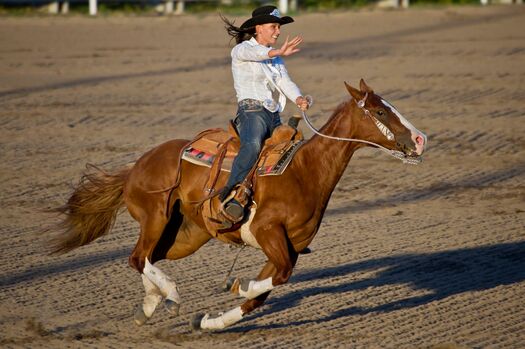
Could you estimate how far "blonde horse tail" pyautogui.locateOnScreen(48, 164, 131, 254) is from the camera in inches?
327

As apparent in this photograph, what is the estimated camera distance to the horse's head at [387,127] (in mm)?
7121

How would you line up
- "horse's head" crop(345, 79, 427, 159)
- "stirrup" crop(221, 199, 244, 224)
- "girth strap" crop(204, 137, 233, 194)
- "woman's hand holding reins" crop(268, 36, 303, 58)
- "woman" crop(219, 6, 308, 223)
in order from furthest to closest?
"girth strap" crop(204, 137, 233, 194) < "woman" crop(219, 6, 308, 223) < "stirrup" crop(221, 199, 244, 224) < "horse's head" crop(345, 79, 427, 159) < "woman's hand holding reins" crop(268, 36, 303, 58)

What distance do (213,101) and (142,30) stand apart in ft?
20.9

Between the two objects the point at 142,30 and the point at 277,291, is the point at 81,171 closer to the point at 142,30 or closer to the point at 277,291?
the point at 277,291

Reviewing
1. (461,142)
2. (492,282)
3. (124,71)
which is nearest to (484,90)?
(461,142)

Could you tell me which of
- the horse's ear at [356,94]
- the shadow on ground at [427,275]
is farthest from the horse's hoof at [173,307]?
the horse's ear at [356,94]

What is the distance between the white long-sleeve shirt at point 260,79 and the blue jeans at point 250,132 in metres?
0.06

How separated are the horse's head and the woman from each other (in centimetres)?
A: 44

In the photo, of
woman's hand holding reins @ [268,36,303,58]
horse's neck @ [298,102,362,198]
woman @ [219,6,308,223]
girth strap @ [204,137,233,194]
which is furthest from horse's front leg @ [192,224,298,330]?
woman's hand holding reins @ [268,36,303,58]

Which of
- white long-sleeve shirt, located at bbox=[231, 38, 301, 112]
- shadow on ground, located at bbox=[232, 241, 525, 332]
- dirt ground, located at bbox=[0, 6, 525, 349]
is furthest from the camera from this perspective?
shadow on ground, located at bbox=[232, 241, 525, 332]

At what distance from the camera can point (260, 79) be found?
25.2ft

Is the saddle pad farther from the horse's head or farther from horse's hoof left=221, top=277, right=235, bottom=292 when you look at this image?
horse's hoof left=221, top=277, right=235, bottom=292

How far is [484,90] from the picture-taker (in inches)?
653

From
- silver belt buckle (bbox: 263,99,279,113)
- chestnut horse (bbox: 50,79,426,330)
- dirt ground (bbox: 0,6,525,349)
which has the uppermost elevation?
silver belt buckle (bbox: 263,99,279,113)
